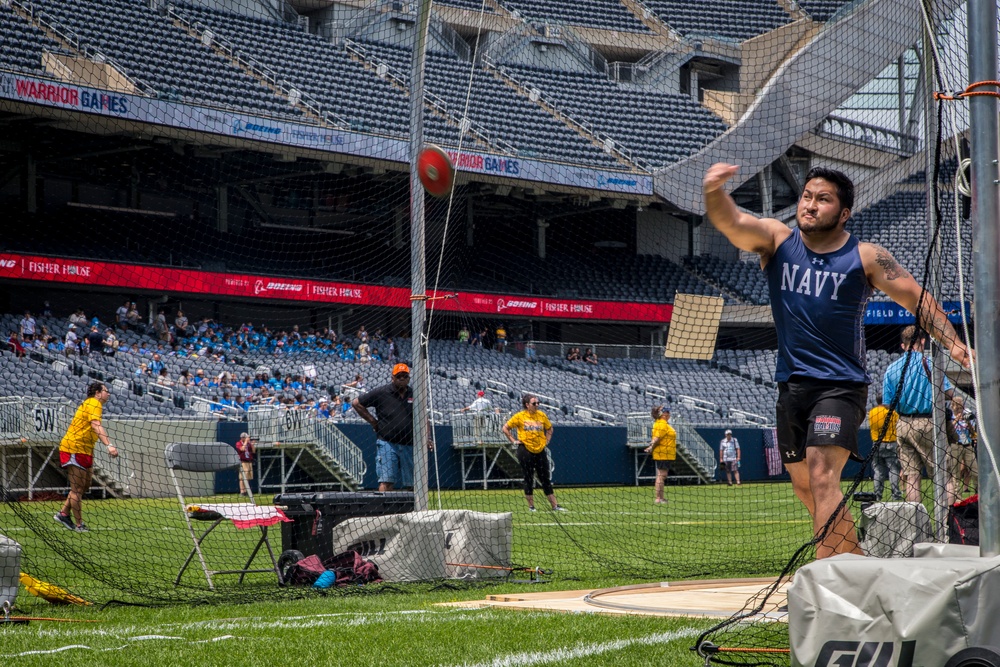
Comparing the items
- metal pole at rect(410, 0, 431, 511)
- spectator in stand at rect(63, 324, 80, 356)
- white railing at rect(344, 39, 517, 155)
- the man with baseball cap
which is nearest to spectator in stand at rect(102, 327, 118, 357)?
spectator in stand at rect(63, 324, 80, 356)

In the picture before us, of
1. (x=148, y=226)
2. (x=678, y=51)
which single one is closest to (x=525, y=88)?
(x=678, y=51)

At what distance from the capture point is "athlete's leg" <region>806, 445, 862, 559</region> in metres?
4.42

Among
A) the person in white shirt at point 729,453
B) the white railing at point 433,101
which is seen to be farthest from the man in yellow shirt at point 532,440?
the white railing at point 433,101

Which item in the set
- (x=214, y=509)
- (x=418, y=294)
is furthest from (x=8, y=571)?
(x=418, y=294)

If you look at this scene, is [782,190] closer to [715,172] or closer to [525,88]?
[525,88]

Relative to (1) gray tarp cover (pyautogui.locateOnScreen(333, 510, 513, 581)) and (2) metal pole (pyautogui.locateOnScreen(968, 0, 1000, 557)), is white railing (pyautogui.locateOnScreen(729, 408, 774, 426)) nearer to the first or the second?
(1) gray tarp cover (pyautogui.locateOnScreen(333, 510, 513, 581))

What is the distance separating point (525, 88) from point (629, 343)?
931cm

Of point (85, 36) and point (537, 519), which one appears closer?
point (537, 519)

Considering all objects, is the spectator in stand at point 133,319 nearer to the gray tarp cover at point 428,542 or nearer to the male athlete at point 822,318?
the gray tarp cover at point 428,542

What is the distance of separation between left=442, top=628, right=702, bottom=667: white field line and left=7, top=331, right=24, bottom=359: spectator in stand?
780 inches

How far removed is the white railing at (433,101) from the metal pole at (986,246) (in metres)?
25.8

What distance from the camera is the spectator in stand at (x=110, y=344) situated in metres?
23.8

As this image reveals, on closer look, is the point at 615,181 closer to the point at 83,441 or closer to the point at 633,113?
the point at 633,113

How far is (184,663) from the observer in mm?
4336
